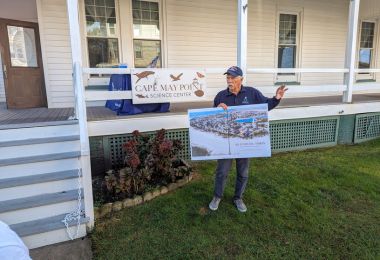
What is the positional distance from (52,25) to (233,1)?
13.8 ft

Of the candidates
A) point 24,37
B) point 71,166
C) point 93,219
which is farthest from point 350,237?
point 24,37

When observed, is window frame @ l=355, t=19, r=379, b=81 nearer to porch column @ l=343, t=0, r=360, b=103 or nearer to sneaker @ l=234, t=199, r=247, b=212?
porch column @ l=343, t=0, r=360, b=103

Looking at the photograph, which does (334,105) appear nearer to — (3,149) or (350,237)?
(350,237)

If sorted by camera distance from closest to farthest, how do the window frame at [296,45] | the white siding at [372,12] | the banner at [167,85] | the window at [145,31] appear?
1. the banner at [167,85]
2. the window at [145,31]
3. the window frame at [296,45]
4. the white siding at [372,12]

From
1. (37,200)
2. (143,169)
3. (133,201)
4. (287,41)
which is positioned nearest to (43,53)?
(143,169)

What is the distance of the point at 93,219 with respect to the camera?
2.93 m

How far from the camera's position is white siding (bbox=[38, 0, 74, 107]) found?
218 inches

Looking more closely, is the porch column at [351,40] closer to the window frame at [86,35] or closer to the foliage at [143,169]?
the foliage at [143,169]

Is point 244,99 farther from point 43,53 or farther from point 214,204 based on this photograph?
point 43,53

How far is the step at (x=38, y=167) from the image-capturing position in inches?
119

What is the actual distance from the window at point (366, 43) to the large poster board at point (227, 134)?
26.5 ft

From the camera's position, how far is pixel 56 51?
5.73m

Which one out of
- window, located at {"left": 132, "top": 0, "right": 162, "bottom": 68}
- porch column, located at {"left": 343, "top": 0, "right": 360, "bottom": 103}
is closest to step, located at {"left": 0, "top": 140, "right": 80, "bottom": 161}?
window, located at {"left": 132, "top": 0, "right": 162, "bottom": 68}

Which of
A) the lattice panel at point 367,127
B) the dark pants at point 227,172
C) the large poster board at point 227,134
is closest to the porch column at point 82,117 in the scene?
the large poster board at point 227,134
